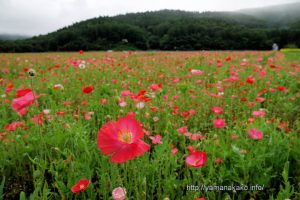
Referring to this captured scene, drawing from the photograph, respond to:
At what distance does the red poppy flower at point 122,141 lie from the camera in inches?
35.9

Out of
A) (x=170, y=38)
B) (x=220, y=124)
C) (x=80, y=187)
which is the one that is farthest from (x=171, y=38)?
(x=80, y=187)

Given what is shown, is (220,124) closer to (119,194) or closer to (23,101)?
(119,194)

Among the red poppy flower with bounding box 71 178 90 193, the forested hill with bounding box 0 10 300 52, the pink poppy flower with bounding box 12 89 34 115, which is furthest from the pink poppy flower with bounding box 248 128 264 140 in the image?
the forested hill with bounding box 0 10 300 52

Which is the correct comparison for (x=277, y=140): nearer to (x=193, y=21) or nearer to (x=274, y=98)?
(x=274, y=98)

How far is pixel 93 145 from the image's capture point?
1719mm

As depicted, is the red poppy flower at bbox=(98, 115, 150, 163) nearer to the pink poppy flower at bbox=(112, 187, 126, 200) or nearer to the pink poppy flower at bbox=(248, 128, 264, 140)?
the pink poppy flower at bbox=(112, 187, 126, 200)

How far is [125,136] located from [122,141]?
0.04 meters

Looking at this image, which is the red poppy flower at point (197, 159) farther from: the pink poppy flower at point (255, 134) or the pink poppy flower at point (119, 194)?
the pink poppy flower at point (255, 134)

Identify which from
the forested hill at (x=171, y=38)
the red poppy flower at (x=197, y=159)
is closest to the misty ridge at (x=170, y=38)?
the forested hill at (x=171, y=38)

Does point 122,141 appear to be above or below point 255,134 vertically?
above

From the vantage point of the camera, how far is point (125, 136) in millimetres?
1021

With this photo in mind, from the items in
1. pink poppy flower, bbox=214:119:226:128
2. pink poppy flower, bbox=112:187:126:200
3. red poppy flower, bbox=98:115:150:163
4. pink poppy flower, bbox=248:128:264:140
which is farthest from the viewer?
pink poppy flower, bbox=214:119:226:128

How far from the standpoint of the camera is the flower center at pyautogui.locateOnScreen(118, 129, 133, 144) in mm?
1004

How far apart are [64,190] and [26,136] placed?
74 cm
